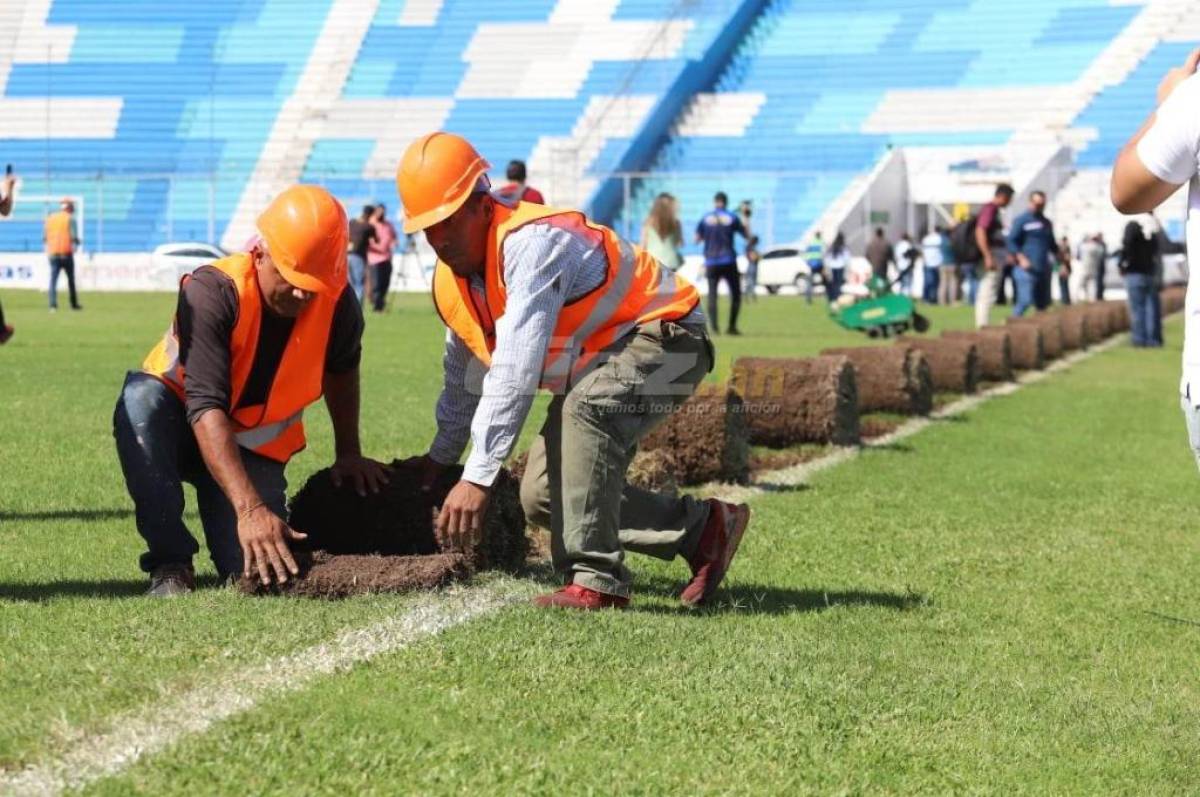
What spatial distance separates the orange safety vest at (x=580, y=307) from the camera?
17.9 ft

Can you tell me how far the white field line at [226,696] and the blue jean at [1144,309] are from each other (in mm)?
19718

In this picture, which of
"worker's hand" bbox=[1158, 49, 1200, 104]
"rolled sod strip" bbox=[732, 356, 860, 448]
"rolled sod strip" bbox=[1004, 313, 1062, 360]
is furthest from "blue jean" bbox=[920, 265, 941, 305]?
"worker's hand" bbox=[1158, 49, 1200, 104]

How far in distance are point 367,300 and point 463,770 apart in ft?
96.2

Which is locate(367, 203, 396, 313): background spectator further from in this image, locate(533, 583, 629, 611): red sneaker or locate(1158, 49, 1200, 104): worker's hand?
locate(1158, 49, 1200, 104): worker's hand

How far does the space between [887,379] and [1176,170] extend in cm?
983

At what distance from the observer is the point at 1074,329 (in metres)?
24.0

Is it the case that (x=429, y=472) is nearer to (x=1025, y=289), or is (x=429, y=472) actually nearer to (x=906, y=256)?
(x=1025, y=289)

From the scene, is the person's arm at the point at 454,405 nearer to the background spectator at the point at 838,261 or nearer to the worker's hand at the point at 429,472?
the worker's hand at the point at 429,472

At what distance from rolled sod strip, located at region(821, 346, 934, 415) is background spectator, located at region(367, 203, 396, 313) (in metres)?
16.5

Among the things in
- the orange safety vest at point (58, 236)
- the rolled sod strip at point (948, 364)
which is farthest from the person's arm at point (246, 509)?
the orange safety vest at point (58, 236)

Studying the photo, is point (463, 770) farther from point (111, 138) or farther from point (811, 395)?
point (111, 138)

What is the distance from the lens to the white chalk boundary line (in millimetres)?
3600

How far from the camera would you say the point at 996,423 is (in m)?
13.8

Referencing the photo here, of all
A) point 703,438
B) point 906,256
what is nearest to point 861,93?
point 906,256
